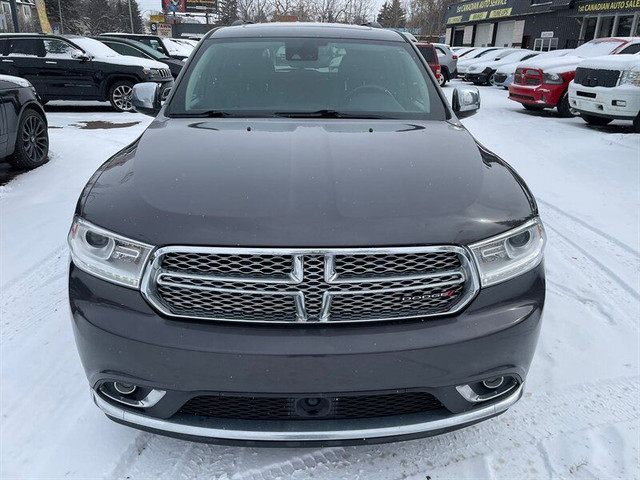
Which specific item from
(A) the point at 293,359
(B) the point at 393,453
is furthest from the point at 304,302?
(B) the point at 393,453

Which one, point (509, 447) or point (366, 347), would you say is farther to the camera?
point (509, 447)

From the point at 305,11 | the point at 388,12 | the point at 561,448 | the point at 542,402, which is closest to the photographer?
the point at 561,448

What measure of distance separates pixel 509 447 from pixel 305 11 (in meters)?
53.8

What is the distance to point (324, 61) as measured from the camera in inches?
129

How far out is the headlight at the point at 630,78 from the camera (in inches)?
362

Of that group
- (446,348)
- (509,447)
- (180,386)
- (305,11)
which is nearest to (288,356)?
(180,386)

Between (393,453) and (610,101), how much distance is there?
9456 mm

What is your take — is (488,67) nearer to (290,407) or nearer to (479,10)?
(290,407)

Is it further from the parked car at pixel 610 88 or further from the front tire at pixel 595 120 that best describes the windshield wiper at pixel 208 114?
the front tire at pixel 595 120

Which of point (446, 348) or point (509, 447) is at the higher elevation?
point (446, 348)

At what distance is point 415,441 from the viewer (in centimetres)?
222

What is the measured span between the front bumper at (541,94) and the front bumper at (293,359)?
1129cm

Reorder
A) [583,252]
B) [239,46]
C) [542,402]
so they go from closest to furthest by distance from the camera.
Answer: [542,402] < [239,46] < [583,252]

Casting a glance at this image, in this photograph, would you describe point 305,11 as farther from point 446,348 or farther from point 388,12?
point 446,348
